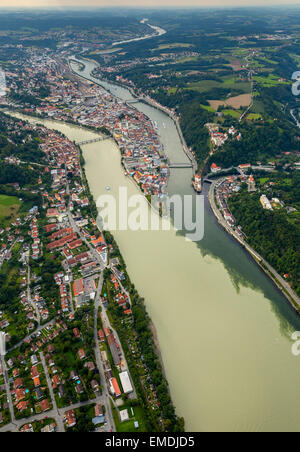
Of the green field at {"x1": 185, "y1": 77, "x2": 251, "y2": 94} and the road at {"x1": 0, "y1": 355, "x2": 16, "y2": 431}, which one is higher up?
the green field at {"x1": 185, "y1": 77, "x2": 251, "y2": 94}

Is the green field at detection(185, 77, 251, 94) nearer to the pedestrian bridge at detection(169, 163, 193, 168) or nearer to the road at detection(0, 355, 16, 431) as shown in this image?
the pedestrian bridge at detection(169, 163, 193, 168)

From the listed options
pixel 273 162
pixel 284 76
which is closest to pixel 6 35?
pixel 284 76

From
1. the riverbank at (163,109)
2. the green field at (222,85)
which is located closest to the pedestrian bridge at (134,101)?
the riverbank at (163,109)

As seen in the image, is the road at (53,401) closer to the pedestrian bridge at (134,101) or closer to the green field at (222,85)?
the pedestrian bridge at (134,101)

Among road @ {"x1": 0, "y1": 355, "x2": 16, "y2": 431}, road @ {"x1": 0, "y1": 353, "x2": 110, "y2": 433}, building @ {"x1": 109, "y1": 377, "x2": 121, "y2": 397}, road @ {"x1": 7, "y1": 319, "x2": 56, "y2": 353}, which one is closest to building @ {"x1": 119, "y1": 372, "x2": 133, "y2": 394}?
building @ {"x1": 109, "y1": 377, "x2": 121, "y2": 397}

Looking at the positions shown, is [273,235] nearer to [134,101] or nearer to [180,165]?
[180,165]

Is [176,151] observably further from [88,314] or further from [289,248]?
[88,314]
